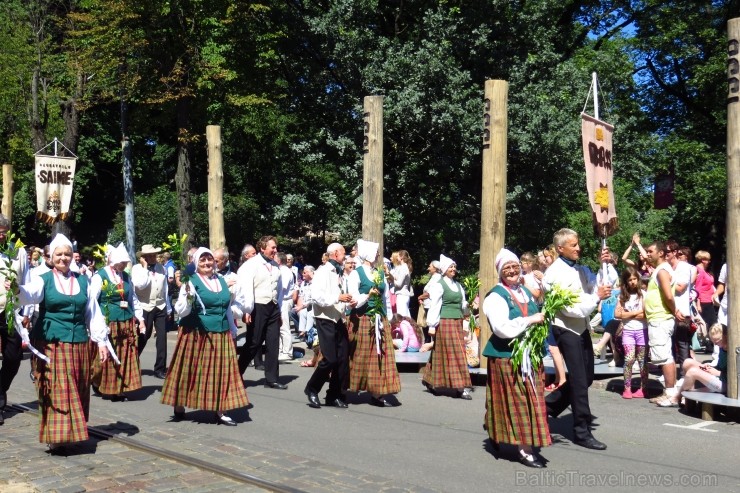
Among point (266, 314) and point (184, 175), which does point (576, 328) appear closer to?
point (266, 314)

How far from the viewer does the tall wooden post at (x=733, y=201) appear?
30.1 feet

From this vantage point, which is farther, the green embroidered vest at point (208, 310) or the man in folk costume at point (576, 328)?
the green embroidered vest at point (208, 310)


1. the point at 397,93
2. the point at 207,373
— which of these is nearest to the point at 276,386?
the point at 207,373

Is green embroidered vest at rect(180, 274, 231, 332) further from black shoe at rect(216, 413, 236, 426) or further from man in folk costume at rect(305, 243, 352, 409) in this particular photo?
man in folk costume at rect(305, 243, 352, 409)

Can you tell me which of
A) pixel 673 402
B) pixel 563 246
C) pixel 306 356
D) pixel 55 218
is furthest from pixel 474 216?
pixel 563 246

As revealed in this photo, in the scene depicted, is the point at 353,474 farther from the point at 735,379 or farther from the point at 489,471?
the point at 735,379

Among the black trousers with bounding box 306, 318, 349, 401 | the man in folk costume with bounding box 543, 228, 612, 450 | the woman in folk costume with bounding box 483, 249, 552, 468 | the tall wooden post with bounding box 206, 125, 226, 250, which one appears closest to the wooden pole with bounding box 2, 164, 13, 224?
the tall wooden post with bounding box 206, 125, 226, 250

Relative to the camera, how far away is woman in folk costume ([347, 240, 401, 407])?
9.91 m

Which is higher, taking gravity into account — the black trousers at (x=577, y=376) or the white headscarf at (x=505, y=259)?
the white headscarf at (x=505, y=259)

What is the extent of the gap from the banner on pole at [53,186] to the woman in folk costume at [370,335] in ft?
36.6

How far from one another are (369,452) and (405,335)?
22.6 feet

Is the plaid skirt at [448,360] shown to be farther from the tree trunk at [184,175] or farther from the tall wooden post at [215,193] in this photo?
the tree trunk at [184,175]

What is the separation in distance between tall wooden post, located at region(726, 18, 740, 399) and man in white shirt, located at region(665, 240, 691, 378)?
2.76ft

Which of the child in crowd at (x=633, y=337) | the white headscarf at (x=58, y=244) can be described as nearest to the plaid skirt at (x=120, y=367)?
the white headscarf at (x=58, y=244)
